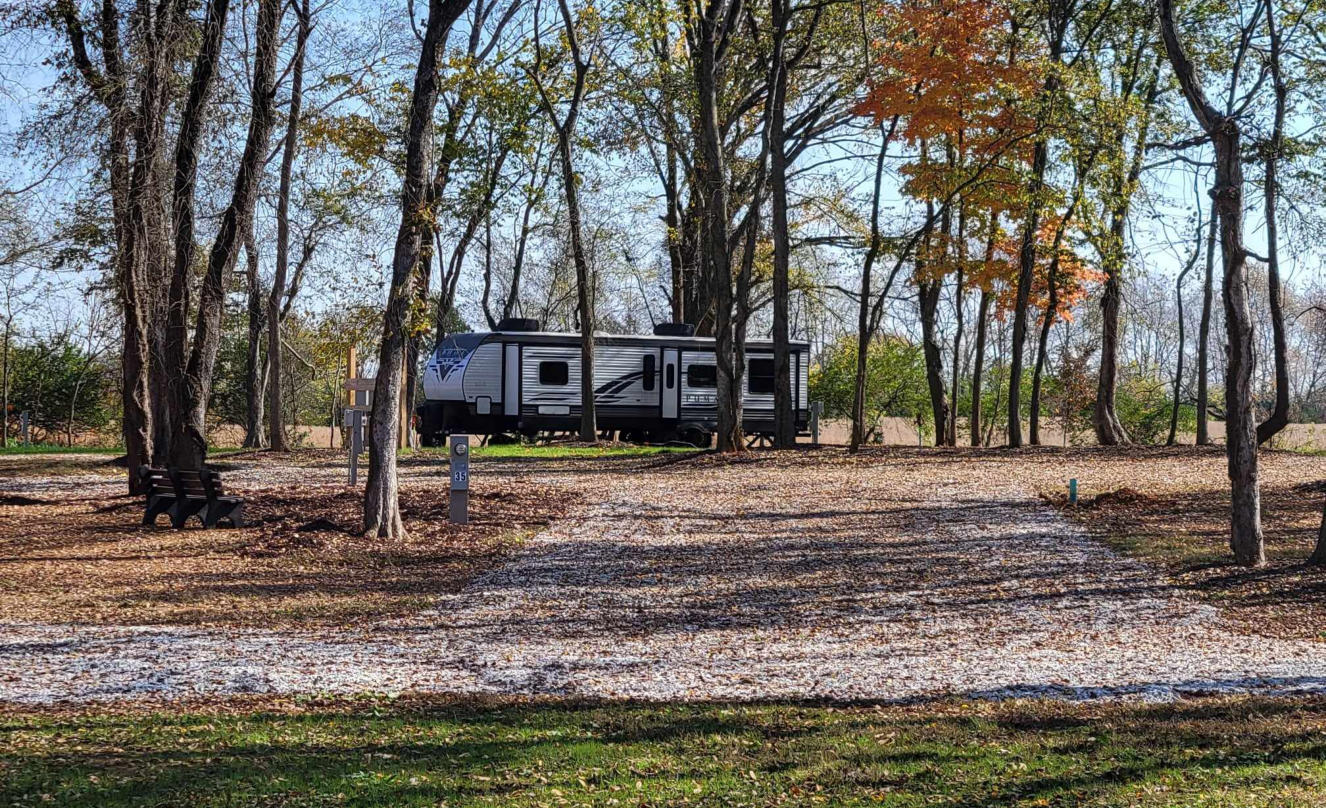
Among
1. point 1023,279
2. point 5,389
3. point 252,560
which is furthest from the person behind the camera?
point 5,389

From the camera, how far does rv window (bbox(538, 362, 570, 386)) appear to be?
26.4 metres

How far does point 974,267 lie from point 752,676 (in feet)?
55.2

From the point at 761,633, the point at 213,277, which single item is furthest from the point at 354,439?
the point at 761,633

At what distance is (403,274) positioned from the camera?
12000mm

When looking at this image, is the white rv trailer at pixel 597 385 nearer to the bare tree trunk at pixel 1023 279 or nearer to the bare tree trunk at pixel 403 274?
the bare tree trunk at pixel 1023 279

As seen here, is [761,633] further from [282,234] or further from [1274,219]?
[282,234]

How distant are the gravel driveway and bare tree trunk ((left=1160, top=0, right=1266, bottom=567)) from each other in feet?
3.52

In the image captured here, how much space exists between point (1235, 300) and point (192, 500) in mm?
10428

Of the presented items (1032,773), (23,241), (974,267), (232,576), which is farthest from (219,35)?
(974,267)

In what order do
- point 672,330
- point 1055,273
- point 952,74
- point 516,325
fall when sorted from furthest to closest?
1. point 672,330
2. point 516,325
3. point 1055,273
4. point 952,74

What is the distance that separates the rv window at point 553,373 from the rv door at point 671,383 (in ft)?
7.66

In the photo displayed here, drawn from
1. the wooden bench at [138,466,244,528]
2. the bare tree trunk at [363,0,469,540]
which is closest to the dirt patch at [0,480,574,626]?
the wooden bench at [138,466,244,528]

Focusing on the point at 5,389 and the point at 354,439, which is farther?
the point at 5,389

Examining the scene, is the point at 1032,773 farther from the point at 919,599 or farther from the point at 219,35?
the point at 219,35
